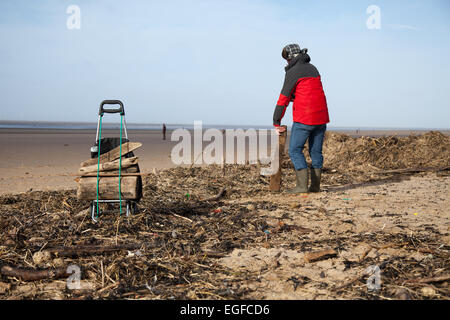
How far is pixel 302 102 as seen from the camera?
661cm

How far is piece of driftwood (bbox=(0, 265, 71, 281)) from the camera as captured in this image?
11.3ft

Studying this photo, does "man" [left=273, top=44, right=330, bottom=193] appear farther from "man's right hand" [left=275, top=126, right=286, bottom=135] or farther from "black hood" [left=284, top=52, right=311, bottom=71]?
"man's right hand" [left=275, top=126, right=286, bottom=135]

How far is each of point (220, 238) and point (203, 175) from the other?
4750 millimetres

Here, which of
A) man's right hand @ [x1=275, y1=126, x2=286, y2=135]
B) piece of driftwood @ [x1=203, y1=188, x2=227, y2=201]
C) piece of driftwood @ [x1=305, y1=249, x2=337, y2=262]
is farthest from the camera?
man's right hand @ [x1=275, y1=126, x2=286, y2=135]

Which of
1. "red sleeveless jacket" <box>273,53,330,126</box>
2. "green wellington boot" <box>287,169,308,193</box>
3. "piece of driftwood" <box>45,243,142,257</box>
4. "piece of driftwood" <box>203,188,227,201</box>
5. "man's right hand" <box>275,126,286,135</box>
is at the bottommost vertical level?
"piece of driftwood" <box>45,243,142,257</box>

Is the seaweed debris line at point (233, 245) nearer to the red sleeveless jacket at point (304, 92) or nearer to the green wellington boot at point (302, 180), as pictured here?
the green wellington boot at point (302, 180)

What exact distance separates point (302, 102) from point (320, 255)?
11.3 feet

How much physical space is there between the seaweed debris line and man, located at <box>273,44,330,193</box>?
1.05 meters

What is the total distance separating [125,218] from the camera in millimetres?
5191

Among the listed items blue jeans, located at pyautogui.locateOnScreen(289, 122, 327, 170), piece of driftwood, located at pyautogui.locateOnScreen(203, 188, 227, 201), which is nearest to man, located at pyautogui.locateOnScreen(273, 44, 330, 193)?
blue jeans, located at pyautogui.locateOnScreen(289, 122, 327, 170)

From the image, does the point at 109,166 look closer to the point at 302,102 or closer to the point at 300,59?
the point at 302,102

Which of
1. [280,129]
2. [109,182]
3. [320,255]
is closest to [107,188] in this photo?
[109,182]

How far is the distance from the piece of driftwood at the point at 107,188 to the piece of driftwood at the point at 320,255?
2.47 m
